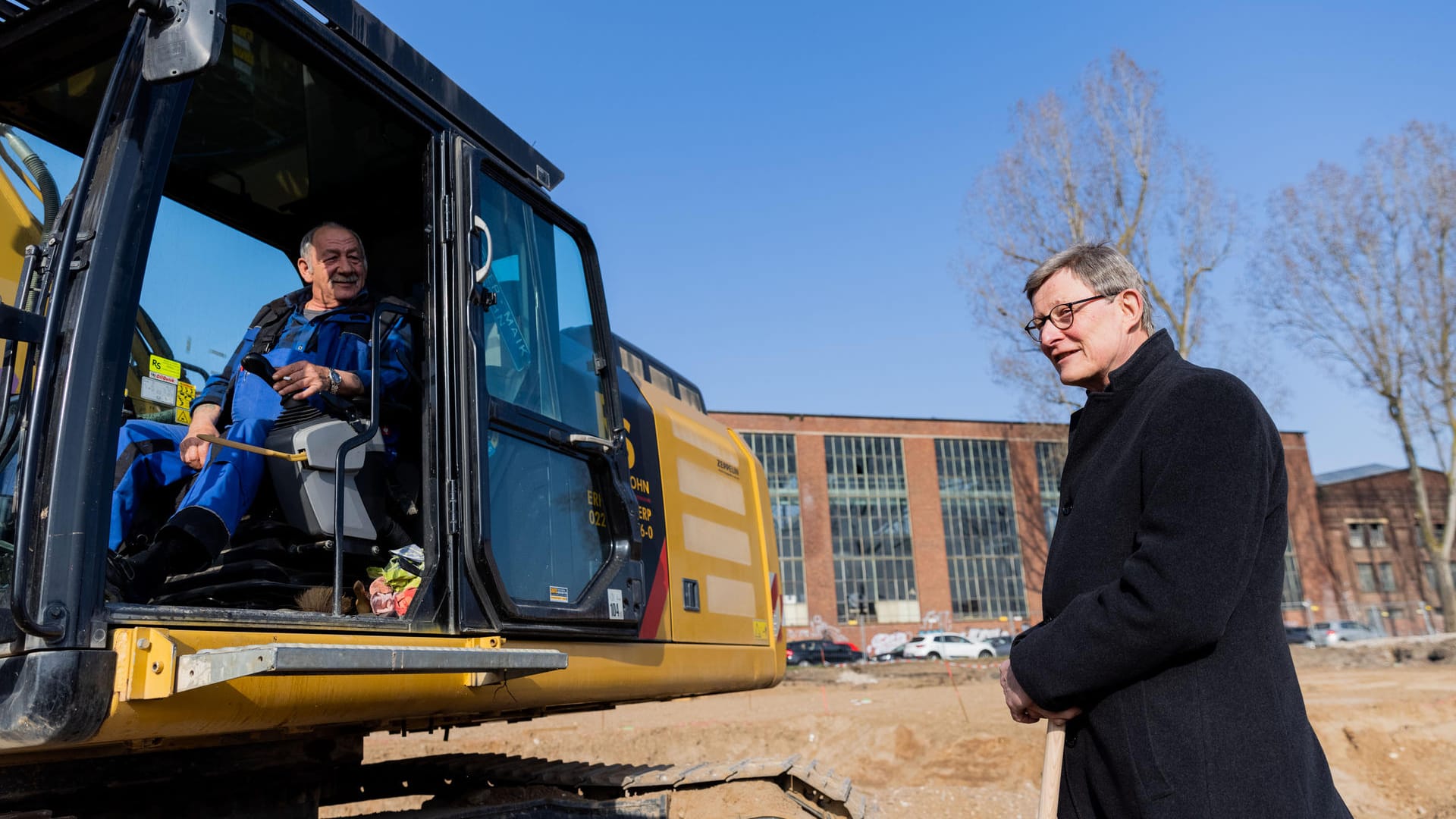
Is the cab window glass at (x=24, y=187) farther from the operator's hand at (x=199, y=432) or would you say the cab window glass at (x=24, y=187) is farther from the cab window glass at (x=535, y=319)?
the cab window glass at (x=535, y=319)

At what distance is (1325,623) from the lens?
51.9 m

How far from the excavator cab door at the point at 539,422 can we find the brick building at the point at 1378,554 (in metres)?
59.5

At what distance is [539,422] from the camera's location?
3.58m

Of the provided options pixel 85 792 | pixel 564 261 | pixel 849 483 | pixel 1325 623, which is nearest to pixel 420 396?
pixel 564 261

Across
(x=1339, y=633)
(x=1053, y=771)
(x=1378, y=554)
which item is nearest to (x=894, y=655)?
(x=1339, y=633)

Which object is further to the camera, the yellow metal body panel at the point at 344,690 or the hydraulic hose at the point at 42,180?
the hydraulic hose at the point at 42,180

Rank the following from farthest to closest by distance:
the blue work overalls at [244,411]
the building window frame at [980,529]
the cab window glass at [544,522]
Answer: the building window frame at [980,529], the cab window glass at [544,522], the blue work overalls at [244,411]

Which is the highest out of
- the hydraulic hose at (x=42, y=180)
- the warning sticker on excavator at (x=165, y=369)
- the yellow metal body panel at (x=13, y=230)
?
the hydraulic hose at (x=42, y=180)

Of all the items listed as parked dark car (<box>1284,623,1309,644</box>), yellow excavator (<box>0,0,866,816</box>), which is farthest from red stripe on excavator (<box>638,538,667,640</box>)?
parked dark car (<box>1284,623,1309,644</box>)

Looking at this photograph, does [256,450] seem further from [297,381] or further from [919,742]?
[919,742]

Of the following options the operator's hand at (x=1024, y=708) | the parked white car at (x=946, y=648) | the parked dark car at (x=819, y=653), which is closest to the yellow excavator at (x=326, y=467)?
the operator's hand at (x=1024, y=708)

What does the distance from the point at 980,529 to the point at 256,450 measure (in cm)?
5283

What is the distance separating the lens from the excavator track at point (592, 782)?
4613 millimetres

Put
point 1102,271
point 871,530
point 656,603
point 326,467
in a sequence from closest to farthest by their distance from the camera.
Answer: point 1102,271 < point 326,467 < point 656,603 < point 871,530
